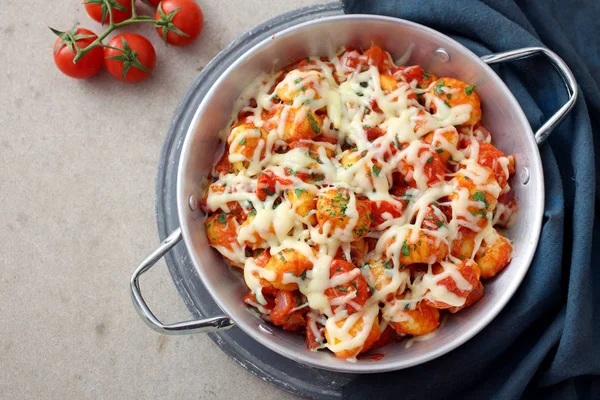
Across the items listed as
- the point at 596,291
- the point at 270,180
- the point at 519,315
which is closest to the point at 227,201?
the point at 270,180

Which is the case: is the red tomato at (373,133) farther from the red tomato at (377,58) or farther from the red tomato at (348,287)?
the red tomato at (348,287)

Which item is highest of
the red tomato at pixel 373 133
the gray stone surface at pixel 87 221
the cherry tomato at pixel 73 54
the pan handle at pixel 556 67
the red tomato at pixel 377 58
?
the pan handle at pixel 556 67

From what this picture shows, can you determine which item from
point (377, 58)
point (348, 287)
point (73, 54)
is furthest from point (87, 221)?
point (377, 58)

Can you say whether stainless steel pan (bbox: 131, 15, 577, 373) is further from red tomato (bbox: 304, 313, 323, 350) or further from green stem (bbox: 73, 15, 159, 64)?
green stem (bbox: 73, 15, 159, 64)

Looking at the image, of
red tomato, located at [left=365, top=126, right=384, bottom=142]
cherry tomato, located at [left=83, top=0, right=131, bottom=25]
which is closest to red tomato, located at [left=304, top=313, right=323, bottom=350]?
red tomato, located at [left=365, top=126, right=384, bottom=142]

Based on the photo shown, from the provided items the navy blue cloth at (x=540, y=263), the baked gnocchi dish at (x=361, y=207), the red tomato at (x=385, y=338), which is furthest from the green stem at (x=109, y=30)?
the red tomato at (x=385, y=338)

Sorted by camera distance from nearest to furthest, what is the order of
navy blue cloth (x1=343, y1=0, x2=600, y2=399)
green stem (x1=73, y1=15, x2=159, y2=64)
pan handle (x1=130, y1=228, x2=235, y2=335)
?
1. pan handle (x1=130, y1=228, x2=235, y2=335)
2. navy blue cloth (x1=343, y1=0, x2=600, y2=399)
3. green stem (x1=73, y1=15, x2=159, y2=64)

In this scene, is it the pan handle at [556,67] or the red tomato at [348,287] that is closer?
the red tomato at [348,287]
